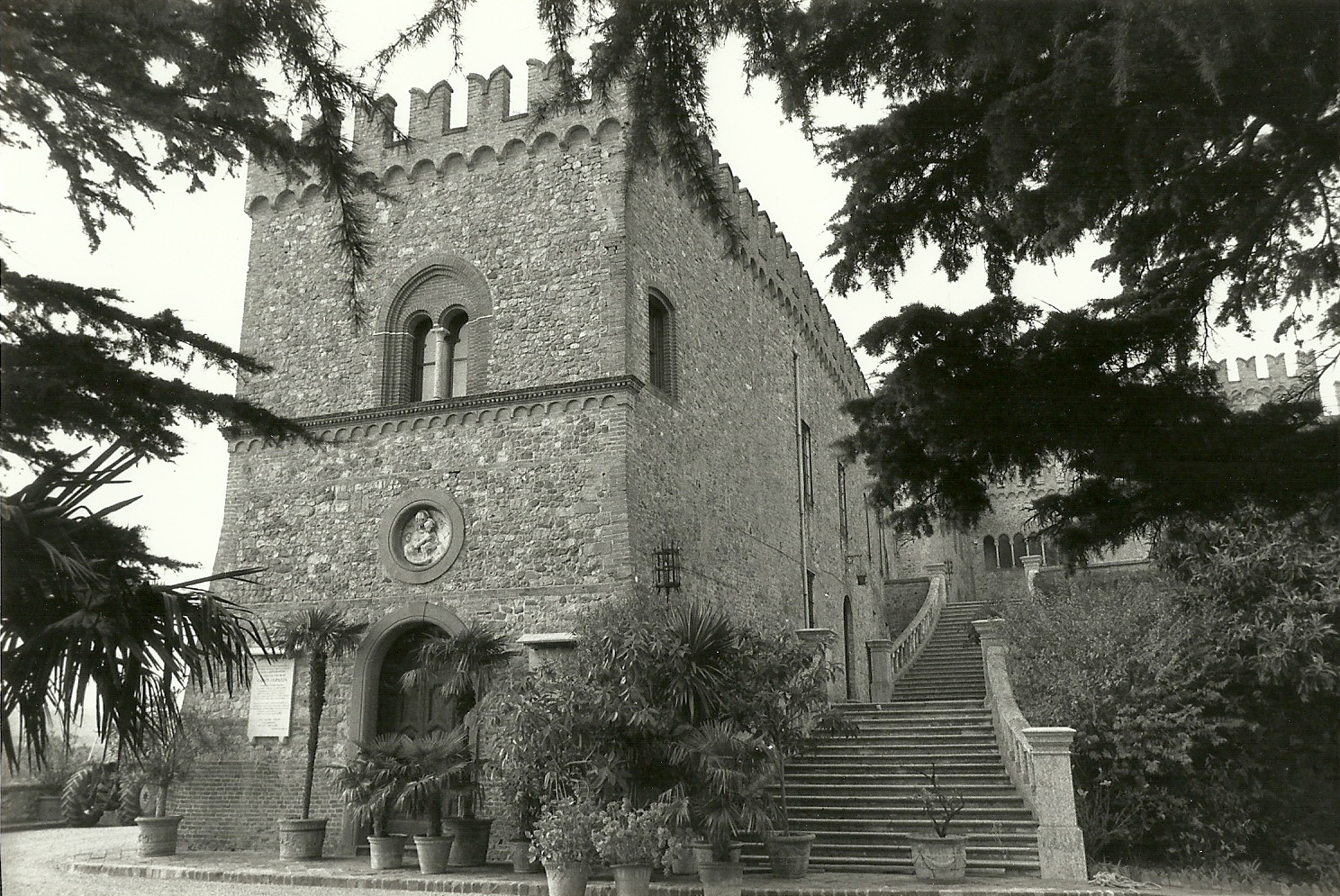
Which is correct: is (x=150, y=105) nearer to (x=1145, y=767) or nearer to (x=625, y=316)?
(x=625, y=316)

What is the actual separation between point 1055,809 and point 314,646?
8876 mm

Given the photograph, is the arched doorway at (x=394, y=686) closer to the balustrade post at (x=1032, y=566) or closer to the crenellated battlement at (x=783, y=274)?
the crenellated battlement at (x=783, y=274)

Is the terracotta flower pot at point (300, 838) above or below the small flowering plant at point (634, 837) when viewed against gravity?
below

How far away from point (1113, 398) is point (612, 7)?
14.7 ft

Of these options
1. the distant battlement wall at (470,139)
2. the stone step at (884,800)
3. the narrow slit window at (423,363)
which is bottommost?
the stone step at (884,800)

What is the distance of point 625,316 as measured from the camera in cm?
1336

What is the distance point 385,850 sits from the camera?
37.3 ft

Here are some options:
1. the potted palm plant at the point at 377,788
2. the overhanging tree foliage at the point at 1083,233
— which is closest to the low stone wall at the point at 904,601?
the potted palm plant at the point at 377,788

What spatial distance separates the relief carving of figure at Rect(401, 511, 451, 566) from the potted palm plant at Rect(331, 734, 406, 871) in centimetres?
261

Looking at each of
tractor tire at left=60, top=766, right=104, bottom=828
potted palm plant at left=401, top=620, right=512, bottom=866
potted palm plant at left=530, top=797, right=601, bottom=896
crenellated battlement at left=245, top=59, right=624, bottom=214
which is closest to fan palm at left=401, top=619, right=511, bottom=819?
potted palm plant at left=401, top=620, right=512, bottom=866

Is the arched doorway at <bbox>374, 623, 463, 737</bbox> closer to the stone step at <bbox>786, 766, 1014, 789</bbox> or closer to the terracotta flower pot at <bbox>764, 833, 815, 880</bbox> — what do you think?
the stone step at <bbox>786, 766, 1014, 789</bbox>

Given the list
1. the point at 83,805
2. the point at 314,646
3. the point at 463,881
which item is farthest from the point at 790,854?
the point at 83,805

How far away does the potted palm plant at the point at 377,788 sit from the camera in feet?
35.8

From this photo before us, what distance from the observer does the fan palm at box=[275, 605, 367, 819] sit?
1267cm
